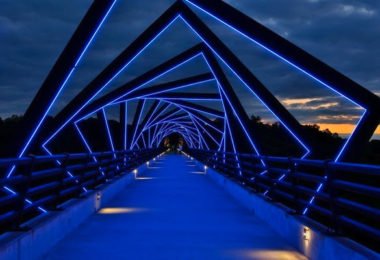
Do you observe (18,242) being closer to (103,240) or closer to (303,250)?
(103,240)

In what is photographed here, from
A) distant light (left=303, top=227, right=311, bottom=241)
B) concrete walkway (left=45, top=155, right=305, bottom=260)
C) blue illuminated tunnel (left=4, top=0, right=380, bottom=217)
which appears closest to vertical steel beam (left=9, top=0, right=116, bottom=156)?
blue illuminated tunnel (left=4, top=0, right=380, bottom=217)

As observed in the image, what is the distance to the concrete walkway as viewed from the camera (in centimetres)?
801

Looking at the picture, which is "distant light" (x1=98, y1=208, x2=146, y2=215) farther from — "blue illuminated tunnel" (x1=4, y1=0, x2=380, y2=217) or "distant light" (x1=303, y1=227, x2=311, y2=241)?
"distant light" (x1=303, y1=227, x2=311, y2=241)

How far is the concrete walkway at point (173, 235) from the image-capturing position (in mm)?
8008

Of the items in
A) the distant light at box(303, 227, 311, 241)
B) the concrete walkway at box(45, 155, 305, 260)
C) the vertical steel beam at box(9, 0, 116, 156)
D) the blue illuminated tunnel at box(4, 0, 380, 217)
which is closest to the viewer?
the distant light at box(303, 227, 311, 241)

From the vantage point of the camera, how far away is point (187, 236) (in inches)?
373

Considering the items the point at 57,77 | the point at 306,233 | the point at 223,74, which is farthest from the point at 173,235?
the point at 223,74

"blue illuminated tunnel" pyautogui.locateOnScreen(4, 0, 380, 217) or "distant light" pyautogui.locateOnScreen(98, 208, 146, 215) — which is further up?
"blue illuminated tunnel" pyautogui.locateOnScreen(4, 0, 380, 217)

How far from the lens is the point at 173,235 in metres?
9.59

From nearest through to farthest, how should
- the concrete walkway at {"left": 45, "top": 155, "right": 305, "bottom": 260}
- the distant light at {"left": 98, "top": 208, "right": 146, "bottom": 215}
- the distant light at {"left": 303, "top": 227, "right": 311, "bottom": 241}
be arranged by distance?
the distant light at {"left": 303, "top": 227, "right": 311, "bottom": 241}
the concrete walkway at {"left": 45, "top": 155, "right": 305, "bottom": 260}
the distant light at {"left": 98, "top": 208, "right": 146, "bottom": 215}

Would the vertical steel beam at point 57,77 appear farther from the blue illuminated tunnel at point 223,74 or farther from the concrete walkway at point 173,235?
the concrete walkway at point 173,235

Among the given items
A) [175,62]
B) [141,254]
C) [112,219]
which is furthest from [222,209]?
[175,62]

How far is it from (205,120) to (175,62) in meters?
27.5

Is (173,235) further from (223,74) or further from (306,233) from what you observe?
(223,74)
